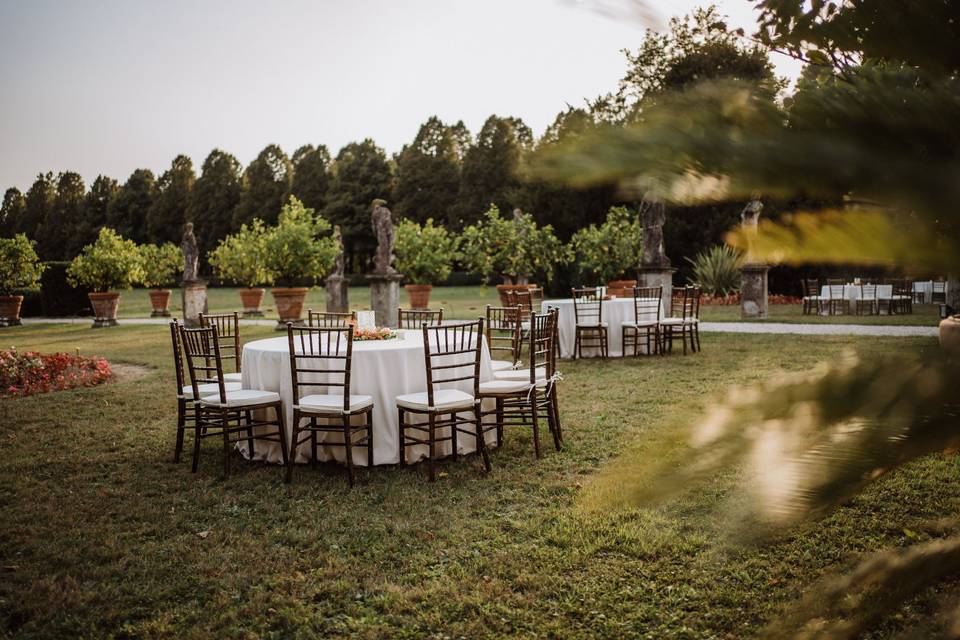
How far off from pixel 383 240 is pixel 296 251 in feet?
11.6

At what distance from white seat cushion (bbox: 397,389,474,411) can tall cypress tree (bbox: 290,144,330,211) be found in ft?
167

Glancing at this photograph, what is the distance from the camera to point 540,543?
4.03 m

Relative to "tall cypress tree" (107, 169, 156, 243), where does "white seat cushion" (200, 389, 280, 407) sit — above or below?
below

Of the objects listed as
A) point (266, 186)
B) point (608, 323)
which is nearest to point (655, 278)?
point (608, 323)

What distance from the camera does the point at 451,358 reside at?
5.84 m

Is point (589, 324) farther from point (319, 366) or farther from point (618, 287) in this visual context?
point (319, 366)

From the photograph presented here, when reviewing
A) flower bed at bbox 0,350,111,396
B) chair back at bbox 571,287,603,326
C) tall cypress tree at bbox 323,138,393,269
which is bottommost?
flower bed at bbox 0,350,111,396

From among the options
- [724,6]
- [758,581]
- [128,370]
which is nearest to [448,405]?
[758,581]

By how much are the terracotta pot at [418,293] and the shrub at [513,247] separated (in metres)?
2.63

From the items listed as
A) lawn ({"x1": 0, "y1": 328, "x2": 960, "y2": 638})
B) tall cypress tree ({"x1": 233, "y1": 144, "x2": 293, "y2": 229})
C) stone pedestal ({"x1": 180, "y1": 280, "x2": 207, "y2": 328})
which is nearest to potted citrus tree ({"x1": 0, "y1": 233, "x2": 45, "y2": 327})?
stone pedestal ({"x1": 180, "y1": 280, "x2": 207, "y2": 328})

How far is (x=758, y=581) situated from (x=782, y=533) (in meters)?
3.37

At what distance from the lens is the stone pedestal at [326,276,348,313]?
18906 millimetres

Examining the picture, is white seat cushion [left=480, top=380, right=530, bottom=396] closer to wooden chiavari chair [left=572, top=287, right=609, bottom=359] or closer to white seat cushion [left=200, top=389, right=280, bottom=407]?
white seat cushion [left=200, top=389, right=280, bottom=407]

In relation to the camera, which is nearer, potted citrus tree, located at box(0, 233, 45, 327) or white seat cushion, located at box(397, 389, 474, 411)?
white seat cushion, located at box(397, 389, 474, 411)
